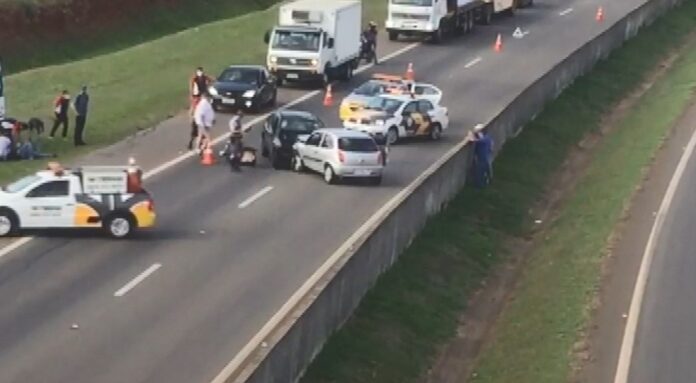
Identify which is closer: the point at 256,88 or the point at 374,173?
the point at 374,173

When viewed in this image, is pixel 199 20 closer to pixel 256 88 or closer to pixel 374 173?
pixel 256 88

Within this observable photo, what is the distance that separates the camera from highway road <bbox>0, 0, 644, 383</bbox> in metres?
22.8

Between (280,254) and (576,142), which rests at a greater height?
(280,254)

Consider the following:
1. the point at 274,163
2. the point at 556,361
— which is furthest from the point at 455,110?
the point at 556,361

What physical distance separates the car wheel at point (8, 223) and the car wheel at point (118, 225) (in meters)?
1.71

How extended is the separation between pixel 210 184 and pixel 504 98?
17030mm

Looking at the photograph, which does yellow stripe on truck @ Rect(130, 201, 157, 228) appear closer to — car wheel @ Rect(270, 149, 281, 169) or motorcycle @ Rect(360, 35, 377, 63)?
car wheel @ Rect(270, 149, 281, 169)

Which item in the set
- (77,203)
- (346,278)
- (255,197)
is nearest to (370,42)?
(255,197)

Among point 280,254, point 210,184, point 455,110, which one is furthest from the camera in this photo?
point 455,110

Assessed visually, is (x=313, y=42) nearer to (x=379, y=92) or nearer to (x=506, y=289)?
(x=379, y=92)

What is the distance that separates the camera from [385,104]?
140ft

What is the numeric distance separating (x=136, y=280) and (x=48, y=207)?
11.4 feet

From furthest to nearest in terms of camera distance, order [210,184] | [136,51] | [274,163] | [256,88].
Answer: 1. [136,51]
2. [256,88]
3. [274,163]
4. [210,184]

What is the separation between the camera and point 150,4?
65.8 meters
